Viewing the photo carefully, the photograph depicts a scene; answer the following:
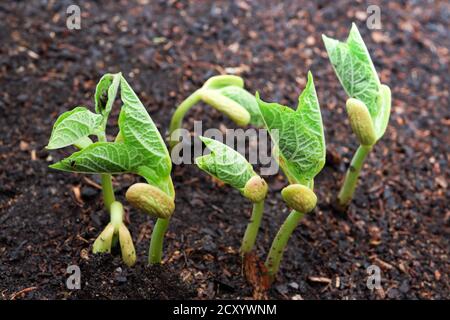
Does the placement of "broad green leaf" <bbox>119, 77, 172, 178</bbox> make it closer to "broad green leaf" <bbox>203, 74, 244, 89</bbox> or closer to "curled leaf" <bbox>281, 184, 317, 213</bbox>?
"curled leaf" <bbox>281, 184, 317, 213</bbox>

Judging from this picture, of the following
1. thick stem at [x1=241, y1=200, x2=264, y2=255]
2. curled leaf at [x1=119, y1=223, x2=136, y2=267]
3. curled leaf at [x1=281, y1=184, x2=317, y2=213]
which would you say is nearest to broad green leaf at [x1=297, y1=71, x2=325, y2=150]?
curled leaf at [x1=281, y1=184, x2=317, y2=213]

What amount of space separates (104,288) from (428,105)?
1354mm

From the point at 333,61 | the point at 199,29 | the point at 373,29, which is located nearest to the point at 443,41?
the point at 373,29

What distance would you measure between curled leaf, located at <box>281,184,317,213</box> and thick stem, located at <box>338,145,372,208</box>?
32 centimetres

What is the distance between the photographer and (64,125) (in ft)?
3.91

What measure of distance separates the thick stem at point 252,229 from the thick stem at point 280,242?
5 centimetres

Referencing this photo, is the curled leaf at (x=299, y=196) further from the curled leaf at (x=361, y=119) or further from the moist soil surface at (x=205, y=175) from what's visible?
the moist soil surface at (x=205, y=175)

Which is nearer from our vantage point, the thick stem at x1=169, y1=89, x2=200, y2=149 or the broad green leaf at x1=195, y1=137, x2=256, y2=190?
the broad green leaf at x1=195, y1=137, x2=256, y2=190

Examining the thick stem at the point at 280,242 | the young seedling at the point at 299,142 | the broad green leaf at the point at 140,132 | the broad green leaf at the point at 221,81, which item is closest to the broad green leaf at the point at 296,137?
the young seedling at the point at 299,142

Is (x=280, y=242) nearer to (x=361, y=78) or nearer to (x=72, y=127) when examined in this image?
(x=361, y=78)

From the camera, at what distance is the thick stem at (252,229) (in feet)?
4.54

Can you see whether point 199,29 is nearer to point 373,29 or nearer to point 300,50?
point 300,50

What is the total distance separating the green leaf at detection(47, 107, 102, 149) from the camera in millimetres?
1183

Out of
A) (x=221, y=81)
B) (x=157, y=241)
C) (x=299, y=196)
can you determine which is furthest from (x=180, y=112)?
(x=299, y=196)
